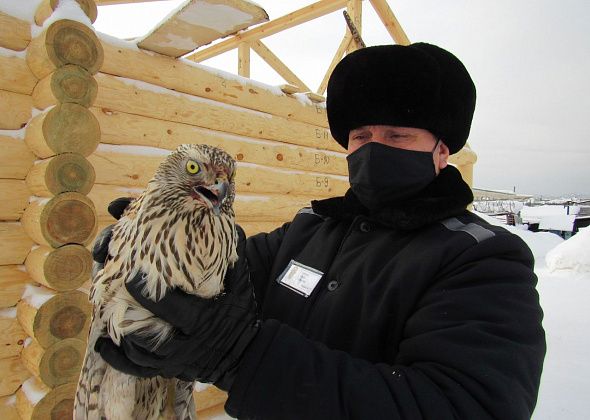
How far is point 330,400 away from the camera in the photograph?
1.08 meters

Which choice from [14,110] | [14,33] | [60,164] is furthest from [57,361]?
[14,33]

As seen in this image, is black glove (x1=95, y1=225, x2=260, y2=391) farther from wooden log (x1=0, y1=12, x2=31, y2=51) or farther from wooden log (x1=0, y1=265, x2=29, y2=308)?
wooden log (x1=0, y1=12, x2=31, y2=51)

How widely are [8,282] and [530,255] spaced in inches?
145

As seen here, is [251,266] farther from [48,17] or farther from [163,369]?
[48,17]

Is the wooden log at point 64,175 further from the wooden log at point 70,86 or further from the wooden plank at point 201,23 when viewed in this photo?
the wooden plank at point 201,23

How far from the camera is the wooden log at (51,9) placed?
289 centimetres

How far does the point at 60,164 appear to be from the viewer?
2.88m

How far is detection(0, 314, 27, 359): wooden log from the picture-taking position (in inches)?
125

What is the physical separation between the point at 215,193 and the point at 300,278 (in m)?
0.52

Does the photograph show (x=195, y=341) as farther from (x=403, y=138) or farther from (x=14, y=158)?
(x=14, y=158)

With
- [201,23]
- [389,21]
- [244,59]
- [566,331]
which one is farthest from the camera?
[244,59]

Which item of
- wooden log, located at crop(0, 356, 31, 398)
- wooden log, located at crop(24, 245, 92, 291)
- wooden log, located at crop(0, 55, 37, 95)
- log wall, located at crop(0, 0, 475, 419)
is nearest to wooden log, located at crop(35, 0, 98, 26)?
log wall, located at crop(0, 0, 475, 419)

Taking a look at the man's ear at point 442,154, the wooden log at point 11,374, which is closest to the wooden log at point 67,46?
the wooden log at point 11,374

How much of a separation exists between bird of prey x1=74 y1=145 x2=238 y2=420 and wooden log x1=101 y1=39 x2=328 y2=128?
2.58 m
